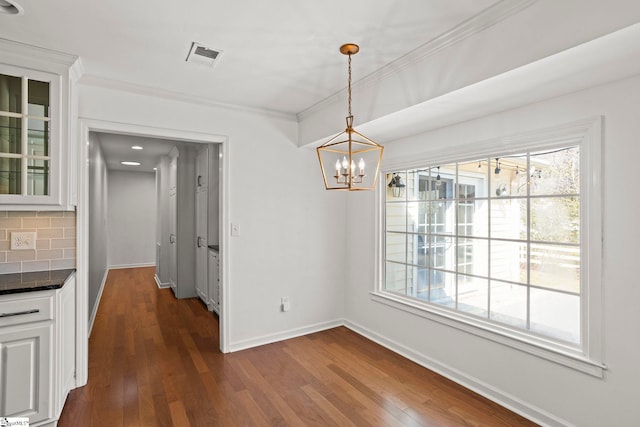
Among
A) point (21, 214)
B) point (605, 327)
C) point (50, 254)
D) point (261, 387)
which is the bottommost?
point (261, 387)

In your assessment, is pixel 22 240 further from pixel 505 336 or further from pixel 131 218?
pixel 131 218

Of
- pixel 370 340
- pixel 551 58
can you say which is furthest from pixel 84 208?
pixel 551 58

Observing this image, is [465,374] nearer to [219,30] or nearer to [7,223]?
[219,30]

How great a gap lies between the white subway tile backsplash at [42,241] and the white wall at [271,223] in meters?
1.03

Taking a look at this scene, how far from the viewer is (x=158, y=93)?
3016mm

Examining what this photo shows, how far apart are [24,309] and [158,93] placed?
1.95 m

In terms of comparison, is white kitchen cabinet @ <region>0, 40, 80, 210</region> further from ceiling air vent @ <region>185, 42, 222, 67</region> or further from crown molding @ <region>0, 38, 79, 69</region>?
ceiling air vent @ <region>185, 42, 222, 67</region>

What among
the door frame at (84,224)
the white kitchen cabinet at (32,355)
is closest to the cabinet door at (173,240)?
the door frame at (84,224)

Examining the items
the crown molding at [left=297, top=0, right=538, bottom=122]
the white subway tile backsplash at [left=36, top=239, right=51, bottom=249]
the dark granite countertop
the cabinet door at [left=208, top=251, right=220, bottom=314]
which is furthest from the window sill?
the white subway tile backsplash at [left=36, top=239, right=51, bottom=249]

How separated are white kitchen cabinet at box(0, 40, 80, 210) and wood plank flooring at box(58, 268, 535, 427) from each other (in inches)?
59.1

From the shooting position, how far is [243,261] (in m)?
3.48

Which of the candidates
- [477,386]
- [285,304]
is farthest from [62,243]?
[477,386]

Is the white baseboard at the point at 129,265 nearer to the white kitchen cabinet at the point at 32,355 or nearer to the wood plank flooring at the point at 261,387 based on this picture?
the wood plank flooring at the point at 261,387

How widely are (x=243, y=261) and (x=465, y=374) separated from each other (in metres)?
2.25
